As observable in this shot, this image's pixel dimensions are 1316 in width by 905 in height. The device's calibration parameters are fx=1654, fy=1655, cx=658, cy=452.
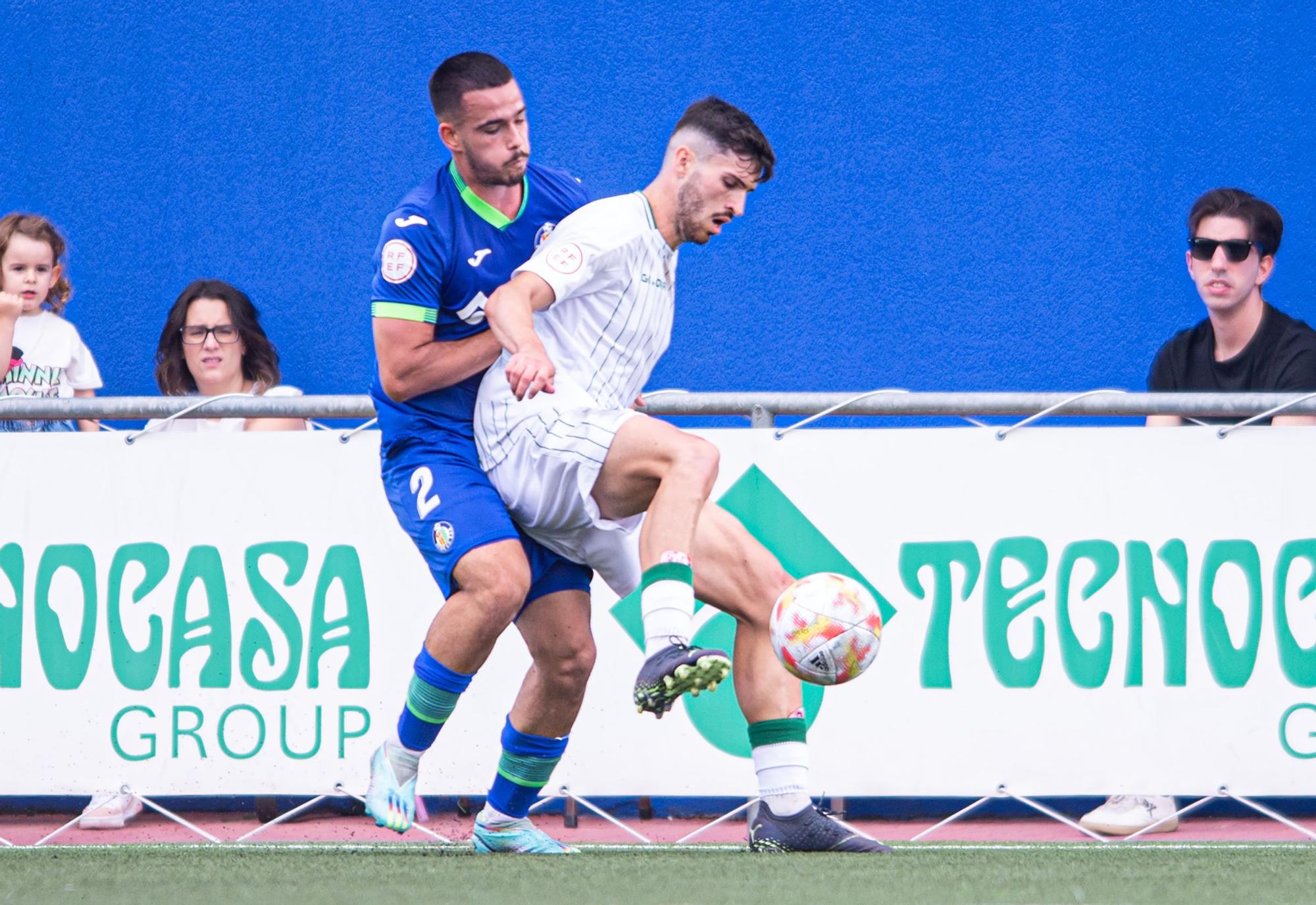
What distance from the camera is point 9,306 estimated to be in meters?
6.69

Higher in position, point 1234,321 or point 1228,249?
point 1228,249

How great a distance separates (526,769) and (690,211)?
5.95 ft

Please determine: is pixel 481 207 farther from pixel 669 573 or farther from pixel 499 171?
pixel 669 573

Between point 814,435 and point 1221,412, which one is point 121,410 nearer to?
point 814,435

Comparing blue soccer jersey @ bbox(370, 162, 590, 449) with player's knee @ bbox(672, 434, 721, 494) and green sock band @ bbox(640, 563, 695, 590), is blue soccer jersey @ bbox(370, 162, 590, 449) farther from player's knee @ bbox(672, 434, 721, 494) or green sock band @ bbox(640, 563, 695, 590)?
green sock band @ bbox(640, 563, 695, 590)

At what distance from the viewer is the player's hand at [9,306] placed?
6.66m

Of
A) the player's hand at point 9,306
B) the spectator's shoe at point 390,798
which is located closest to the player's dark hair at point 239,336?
the player's hand at point 9,306

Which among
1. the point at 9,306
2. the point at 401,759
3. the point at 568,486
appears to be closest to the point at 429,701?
the point at 401,759

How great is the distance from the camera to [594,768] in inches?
233

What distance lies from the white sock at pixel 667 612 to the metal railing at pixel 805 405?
174 cm

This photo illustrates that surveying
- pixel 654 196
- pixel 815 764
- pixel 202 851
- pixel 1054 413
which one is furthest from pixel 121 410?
pixel 1054 413

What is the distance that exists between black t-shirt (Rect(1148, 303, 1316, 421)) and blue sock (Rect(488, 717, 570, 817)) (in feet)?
9.12

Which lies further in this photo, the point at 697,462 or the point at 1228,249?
the point at 1228,249

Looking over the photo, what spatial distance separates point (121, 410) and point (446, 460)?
1849mm
